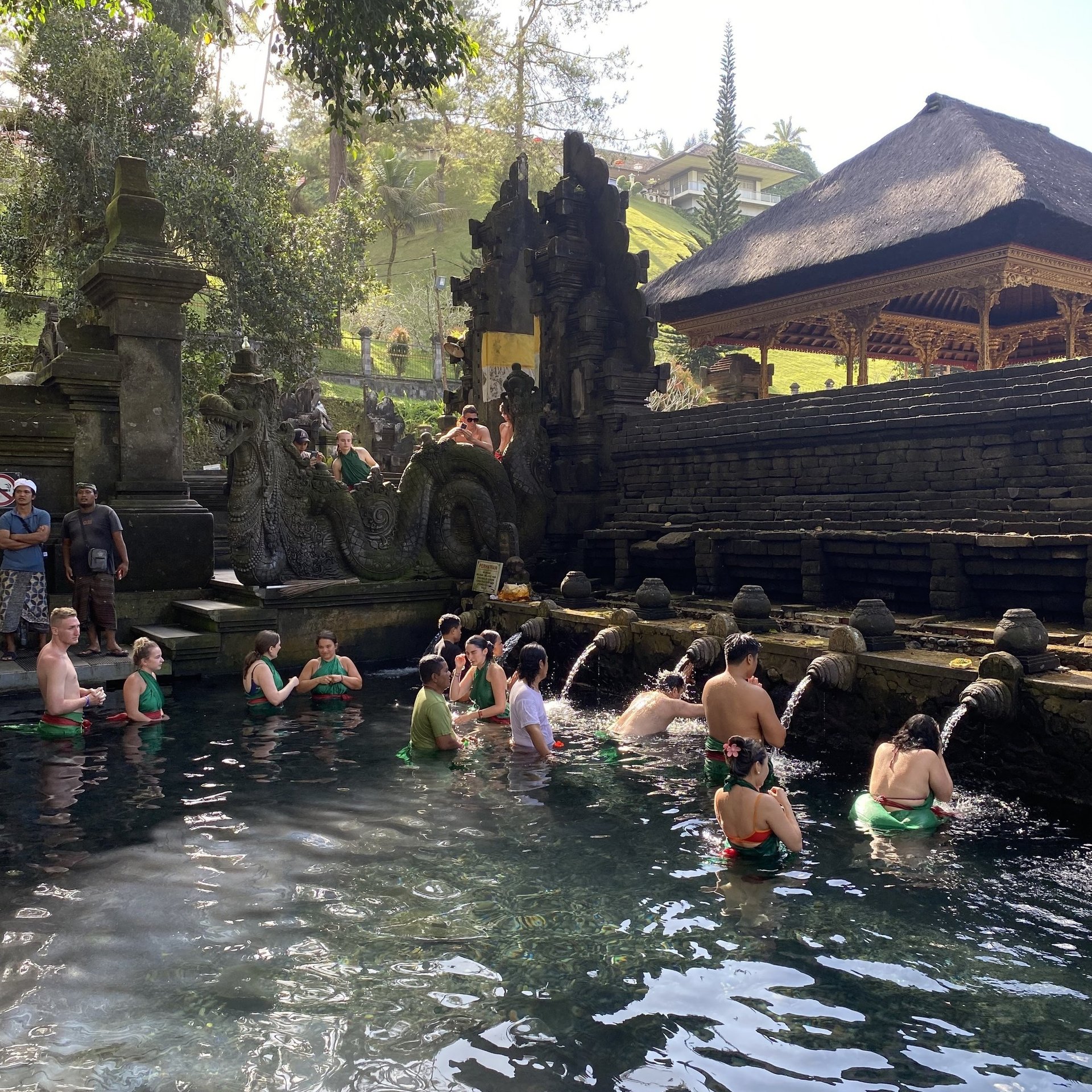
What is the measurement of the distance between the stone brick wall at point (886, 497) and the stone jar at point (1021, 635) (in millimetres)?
1562

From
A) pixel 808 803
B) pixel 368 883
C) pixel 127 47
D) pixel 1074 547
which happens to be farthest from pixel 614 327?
pixel 127 47

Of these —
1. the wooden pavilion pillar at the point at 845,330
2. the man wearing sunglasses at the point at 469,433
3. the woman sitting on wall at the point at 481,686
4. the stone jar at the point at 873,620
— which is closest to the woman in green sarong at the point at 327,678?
the woman sitting on wall at the point at 481,686

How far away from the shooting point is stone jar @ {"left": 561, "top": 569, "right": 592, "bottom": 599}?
10.7 m

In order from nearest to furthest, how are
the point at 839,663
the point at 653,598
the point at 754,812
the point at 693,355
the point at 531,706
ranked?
1. the point at 754,812
2. the point at 839,663
3. the point at 531,706
4. the point at 653,598
5. the point at 693,355

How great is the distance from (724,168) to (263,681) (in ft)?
113

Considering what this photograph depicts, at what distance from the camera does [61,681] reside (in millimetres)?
7480

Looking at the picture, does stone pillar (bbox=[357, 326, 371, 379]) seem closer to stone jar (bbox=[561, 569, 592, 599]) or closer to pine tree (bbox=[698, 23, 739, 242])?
pine tree (bbox=[698, 23, 739, 242])

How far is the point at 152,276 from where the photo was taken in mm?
10977

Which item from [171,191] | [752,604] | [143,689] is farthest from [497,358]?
[171,191]

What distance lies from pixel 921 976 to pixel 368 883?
2578mm

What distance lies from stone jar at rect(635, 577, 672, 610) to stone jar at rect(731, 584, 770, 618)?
111 centimetres

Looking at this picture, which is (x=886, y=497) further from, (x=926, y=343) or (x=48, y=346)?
(x=926, y=343)

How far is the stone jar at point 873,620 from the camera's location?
698 cm

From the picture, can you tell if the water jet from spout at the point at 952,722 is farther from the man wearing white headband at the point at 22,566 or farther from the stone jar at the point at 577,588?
the man wearing white headband at the point at 22,566
